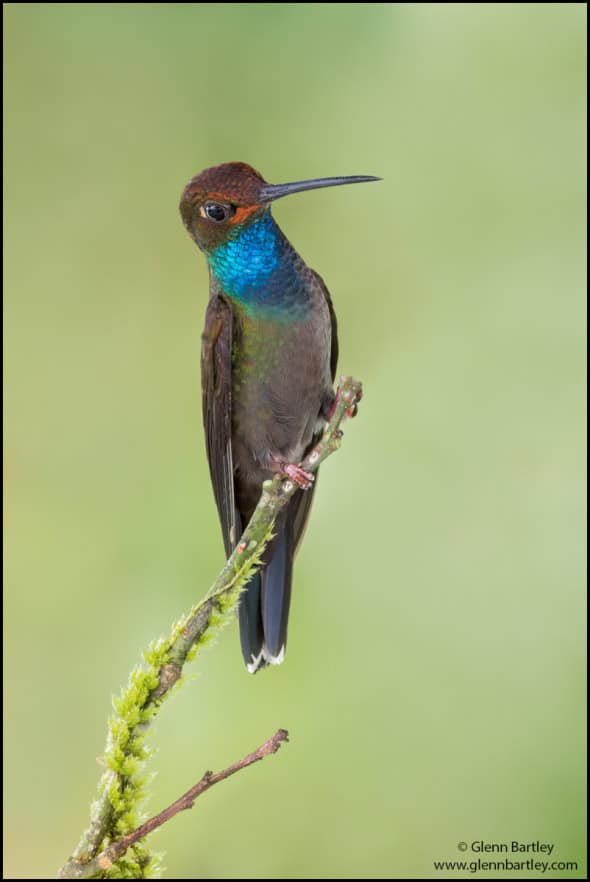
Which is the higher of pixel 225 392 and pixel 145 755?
pixel 225 392

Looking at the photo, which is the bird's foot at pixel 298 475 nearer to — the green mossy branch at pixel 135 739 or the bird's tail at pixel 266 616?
the bird's tail at pixel 266 616

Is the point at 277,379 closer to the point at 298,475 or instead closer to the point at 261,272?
the point at 261,272

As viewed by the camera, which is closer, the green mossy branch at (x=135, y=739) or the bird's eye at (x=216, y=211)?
the green mossy branch at (x=135, y=739)

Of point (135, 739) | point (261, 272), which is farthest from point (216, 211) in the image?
point (135, 739)

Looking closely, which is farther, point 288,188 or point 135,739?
point 288,188

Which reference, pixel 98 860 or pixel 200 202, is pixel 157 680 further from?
pixel 200 202

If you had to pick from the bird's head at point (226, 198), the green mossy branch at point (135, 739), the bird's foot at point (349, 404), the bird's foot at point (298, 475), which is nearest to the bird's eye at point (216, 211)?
the bird's head at point (226, 198)

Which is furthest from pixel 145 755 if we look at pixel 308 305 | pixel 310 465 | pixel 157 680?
pixel 308 305
